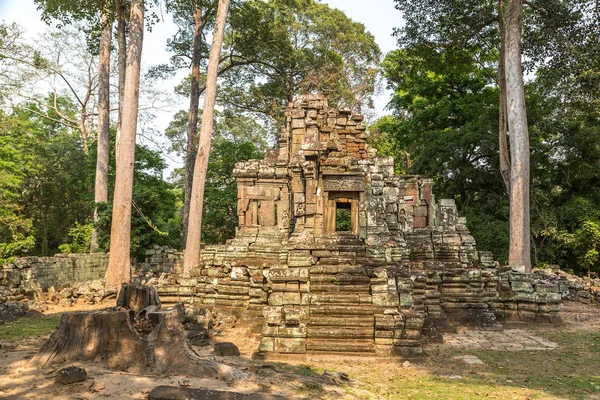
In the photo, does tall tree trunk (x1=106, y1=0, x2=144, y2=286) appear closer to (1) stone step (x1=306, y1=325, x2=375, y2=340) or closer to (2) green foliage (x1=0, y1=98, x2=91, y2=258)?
(1) stone step (x1=306, y1=325, x2=375, y2=340)

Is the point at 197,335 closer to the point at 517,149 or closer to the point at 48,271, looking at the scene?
the point at 48,271

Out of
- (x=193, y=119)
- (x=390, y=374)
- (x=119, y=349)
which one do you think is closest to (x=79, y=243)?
(x=193, y=119)

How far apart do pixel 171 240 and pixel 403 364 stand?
17.4 meters

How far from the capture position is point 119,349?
193 inches

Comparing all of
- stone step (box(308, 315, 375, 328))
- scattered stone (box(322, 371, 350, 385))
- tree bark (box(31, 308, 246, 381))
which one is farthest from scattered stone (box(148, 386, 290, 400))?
stone step (box(308, 315, 375, 328))

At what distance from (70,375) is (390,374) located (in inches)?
176

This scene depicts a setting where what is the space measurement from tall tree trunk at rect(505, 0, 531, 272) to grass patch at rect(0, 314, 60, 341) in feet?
43.0

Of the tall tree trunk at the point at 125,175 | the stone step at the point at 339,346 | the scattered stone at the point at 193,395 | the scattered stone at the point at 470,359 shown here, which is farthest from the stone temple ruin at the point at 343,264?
the scattered stone at the point at 193,395

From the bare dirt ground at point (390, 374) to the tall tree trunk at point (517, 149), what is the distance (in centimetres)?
395

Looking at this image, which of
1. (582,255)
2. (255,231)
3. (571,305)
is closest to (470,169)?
(582,255)

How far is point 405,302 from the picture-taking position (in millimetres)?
8086

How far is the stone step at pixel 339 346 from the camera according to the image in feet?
24.2

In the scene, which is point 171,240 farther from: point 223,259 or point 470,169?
point 470,169

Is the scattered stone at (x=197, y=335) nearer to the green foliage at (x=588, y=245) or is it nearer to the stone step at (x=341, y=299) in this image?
the stone step at (x=341, y=299)
